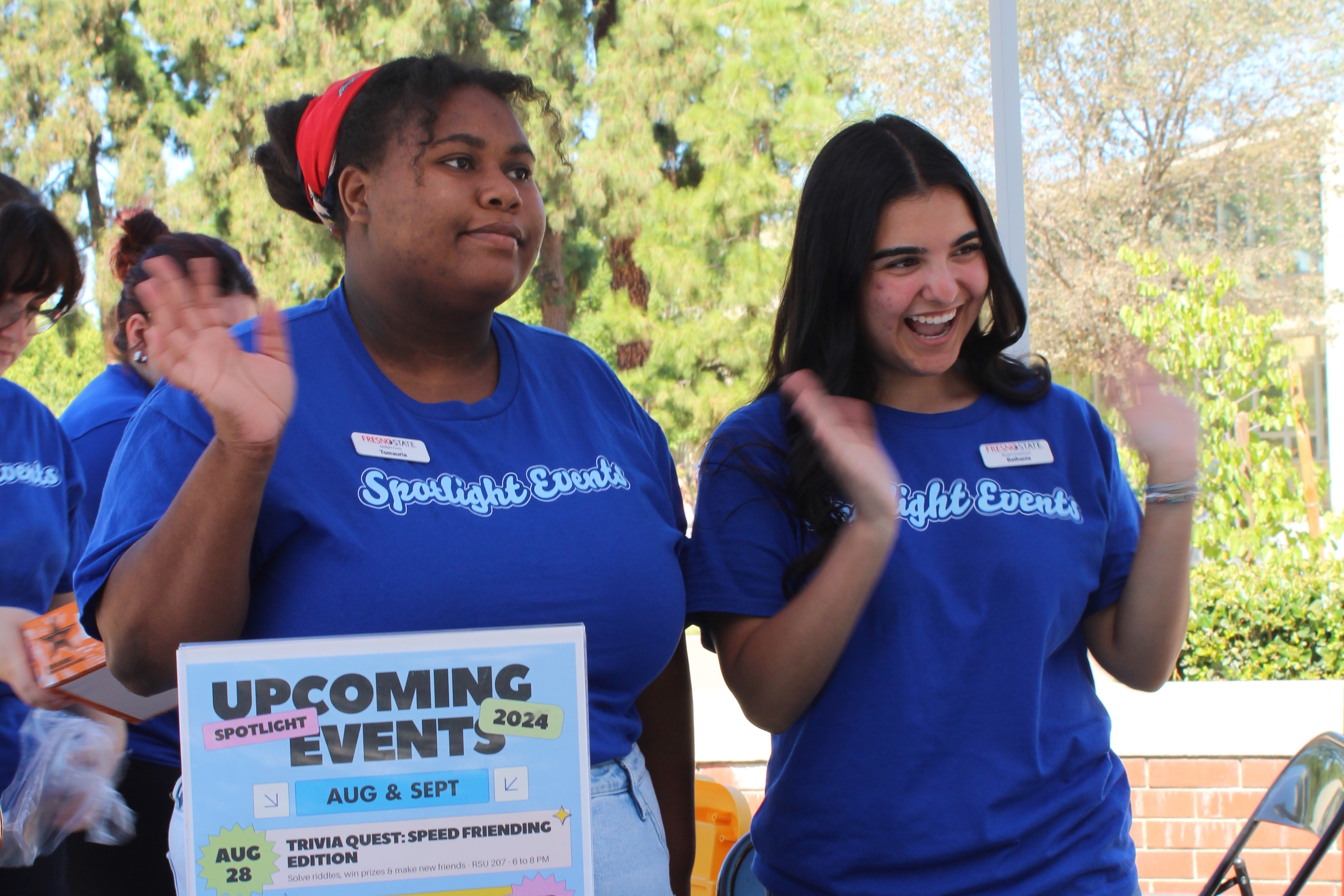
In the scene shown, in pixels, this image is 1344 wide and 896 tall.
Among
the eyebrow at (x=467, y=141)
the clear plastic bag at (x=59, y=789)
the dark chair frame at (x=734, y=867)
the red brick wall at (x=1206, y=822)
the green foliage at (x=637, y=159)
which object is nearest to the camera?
the eyebrow at (x=467, y=141)

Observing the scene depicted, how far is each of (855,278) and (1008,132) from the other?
64.1 inches

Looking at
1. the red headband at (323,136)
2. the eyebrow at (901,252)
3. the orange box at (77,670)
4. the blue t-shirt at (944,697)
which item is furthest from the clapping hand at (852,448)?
the orange box at (77,670)

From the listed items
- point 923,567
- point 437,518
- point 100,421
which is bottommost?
point 923,567

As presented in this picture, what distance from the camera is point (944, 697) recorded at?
1647 millimetres

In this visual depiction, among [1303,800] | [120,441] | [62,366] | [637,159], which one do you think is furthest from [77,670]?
[62,366]

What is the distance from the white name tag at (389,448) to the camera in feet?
4.60

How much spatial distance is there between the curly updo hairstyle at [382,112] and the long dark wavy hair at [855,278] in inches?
21.4

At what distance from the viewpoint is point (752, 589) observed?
5.53 ft

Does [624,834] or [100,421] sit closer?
[624,834]

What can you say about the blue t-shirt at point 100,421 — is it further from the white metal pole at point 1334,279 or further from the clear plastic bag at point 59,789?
the white metal pole at point 1334,279

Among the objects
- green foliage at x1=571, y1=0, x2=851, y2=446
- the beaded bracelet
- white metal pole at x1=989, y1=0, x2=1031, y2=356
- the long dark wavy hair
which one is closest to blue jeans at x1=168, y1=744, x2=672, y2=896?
the long dark wavy hair

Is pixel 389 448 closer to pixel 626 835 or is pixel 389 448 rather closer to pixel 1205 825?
pixel 626 835

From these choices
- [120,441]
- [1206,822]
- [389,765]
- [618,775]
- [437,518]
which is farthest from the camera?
[1206,822]

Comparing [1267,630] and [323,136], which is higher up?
[323,136]
